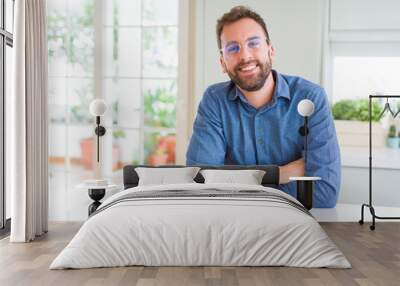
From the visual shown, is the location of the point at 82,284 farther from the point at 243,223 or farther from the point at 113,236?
the point at 243,223

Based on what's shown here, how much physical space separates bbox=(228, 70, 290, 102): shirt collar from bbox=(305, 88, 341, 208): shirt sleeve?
0.32m

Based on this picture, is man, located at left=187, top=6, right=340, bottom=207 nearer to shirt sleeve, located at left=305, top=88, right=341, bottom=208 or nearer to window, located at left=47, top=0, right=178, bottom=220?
shirt sleeve, located at left=305, top=88, right=341, bottom=208

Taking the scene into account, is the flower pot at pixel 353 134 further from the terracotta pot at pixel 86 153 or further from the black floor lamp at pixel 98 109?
the terracotta pot at pixel 86 153

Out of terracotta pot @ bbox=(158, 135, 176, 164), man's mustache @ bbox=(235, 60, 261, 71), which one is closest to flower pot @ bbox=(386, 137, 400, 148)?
man's mustache @ bbox=(235, 60, 261, 71)

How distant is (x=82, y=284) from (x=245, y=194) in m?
1.63

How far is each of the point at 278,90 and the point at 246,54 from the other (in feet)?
1.71

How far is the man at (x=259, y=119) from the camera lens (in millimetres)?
6512

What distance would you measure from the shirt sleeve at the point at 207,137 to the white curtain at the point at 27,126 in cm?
169

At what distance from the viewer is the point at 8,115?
6352 millimetres

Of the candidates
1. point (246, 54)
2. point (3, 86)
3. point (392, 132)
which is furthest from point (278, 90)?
point (3, 86)

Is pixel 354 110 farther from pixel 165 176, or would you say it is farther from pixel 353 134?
pixel 165 176

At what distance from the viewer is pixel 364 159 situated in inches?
266

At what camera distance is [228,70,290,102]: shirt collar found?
6555 millimetres

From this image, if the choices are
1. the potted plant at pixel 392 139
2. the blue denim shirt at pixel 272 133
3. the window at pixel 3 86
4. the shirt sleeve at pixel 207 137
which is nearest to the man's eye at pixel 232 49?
the blue denim shirt at pixel 272 133
